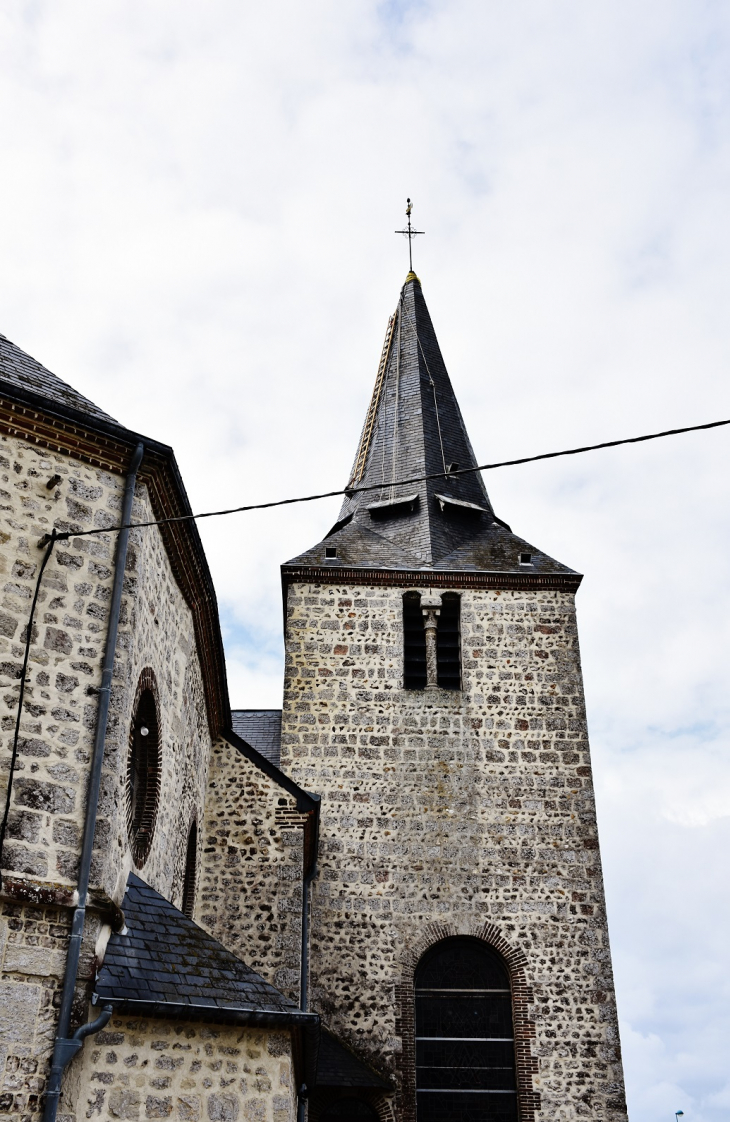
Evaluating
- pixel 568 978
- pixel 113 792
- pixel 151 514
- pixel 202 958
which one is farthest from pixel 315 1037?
pixel 568 978

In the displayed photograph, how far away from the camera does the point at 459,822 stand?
13547mm

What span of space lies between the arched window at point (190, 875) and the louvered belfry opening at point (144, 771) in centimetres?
211

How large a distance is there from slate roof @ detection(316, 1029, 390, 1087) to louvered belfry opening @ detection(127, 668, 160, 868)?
4481mm

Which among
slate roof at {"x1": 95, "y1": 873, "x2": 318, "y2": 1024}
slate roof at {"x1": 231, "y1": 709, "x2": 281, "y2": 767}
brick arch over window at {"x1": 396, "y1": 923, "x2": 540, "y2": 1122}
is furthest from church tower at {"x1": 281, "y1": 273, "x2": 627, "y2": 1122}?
slate roof at {"x1": 95, "y1": 873, "x2": 318, "y2": 1024}

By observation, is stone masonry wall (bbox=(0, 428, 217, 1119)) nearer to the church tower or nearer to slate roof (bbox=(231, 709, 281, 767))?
the church tower

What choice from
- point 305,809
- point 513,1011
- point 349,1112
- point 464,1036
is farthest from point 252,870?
point 513,1011

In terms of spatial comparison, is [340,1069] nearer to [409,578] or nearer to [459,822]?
[459,822]

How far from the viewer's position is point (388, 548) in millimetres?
16078

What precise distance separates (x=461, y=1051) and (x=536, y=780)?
11.1ft

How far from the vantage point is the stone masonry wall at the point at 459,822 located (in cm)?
1231

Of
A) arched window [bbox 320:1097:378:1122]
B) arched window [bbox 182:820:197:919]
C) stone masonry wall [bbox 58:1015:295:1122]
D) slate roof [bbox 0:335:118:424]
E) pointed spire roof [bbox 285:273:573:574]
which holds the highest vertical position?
pointed spire roof [bbox 285:273:573:574]

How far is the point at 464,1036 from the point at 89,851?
7.57 metres

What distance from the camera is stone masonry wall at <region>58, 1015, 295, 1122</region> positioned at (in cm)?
619

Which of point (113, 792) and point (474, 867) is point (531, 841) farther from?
point (113, 792)
